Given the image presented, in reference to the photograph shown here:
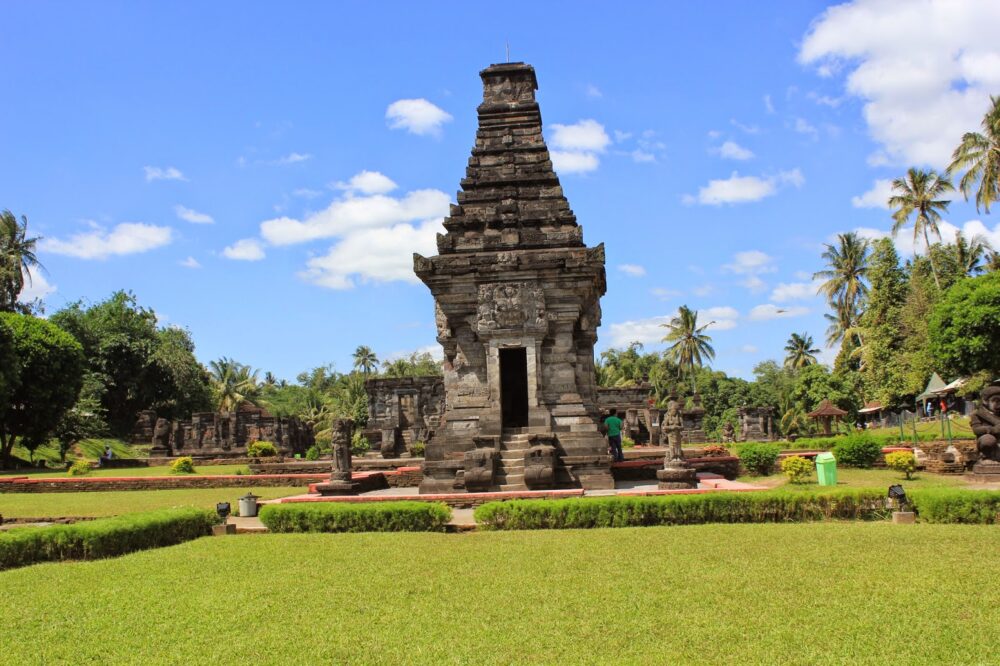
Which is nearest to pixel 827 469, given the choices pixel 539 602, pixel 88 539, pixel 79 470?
pixel 539 602

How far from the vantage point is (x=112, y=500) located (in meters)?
17.4

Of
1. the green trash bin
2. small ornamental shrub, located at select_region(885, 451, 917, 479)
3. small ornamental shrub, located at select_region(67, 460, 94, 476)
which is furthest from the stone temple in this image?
small ornamental shrub, located at select_region(67, 460, 94, 476)

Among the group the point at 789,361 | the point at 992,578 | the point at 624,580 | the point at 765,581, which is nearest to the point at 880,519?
the point at 992,578

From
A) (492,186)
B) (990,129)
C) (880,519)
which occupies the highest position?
(990,129)

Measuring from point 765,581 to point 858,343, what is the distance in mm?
46731

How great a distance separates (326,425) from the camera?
56.3m

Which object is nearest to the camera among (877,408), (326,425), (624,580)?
(624,580)

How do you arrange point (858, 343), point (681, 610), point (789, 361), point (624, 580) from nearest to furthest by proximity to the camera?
point (681, 610), point (624, 580), point (858, 343), point (789, 361)

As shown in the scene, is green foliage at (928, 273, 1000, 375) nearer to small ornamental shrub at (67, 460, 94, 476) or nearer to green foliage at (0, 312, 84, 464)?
small ornamental shrub at (67, 460, 94, 476)

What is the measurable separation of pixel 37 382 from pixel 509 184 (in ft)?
87.0

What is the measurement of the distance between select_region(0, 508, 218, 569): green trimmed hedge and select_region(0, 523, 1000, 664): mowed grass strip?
0.49 m

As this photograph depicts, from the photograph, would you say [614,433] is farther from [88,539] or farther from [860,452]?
[88,539]

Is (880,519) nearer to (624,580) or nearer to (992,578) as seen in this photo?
(992,578)

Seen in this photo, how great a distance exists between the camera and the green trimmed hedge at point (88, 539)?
29.3 feet
